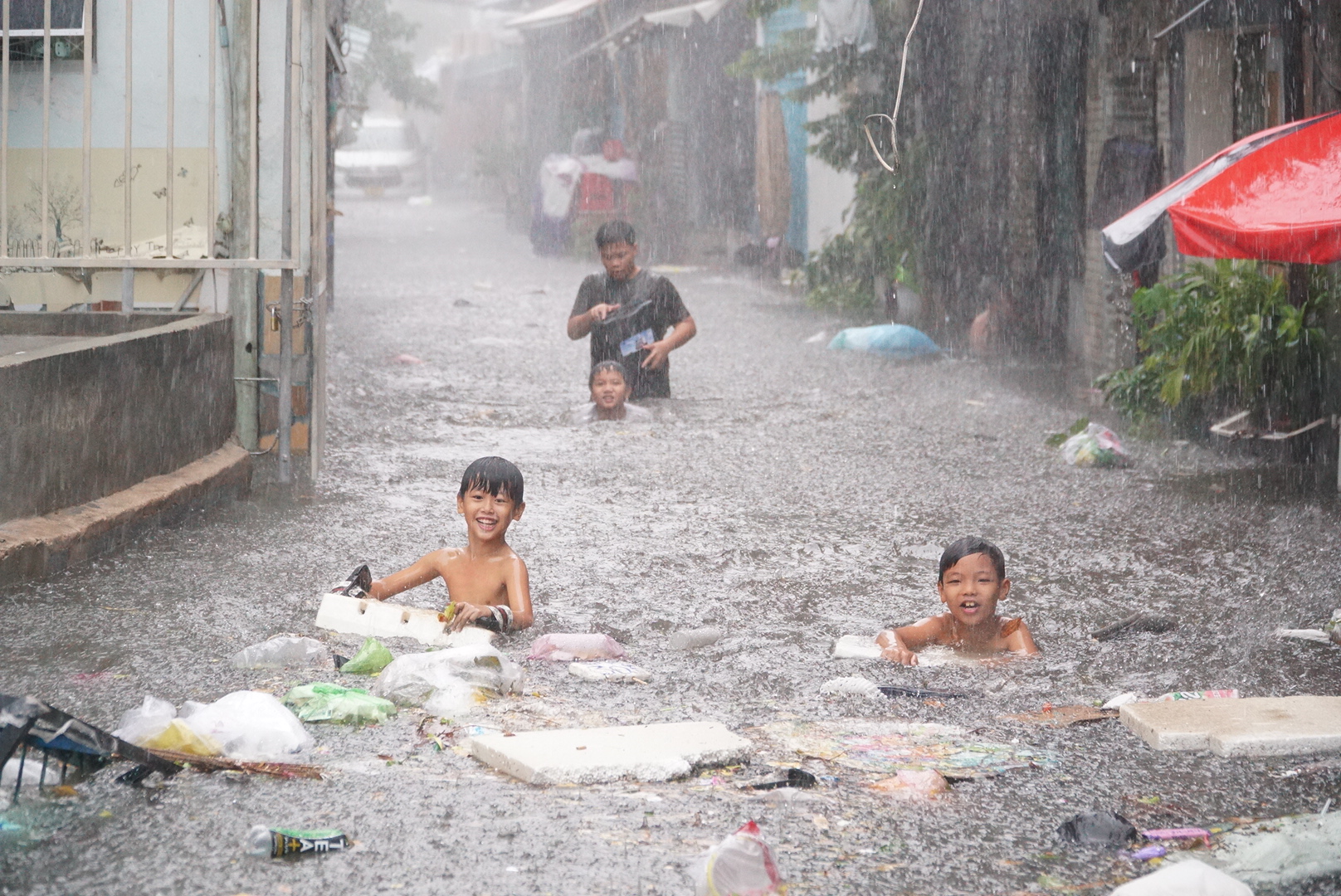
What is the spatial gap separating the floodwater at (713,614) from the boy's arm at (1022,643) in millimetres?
91

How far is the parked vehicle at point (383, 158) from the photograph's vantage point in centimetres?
3662

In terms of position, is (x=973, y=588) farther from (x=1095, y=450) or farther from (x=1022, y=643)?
(x=1095, y=450)

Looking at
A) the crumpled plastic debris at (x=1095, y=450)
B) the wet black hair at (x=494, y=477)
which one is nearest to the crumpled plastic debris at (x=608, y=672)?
the wet black hair at (x=494, y=477)

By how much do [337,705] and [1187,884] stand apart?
6.73ft

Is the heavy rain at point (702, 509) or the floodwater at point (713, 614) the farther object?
the heavy rain at point (702, 509)

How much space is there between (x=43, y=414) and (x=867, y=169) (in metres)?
10.8

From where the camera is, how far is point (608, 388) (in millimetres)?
8906

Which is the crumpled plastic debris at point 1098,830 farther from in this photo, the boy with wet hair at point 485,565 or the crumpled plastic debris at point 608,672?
the boy with wet hair at point 485,565

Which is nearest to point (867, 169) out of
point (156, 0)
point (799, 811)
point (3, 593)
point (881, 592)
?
point (156, 0)

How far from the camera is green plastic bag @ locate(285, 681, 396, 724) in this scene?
380 centimetres

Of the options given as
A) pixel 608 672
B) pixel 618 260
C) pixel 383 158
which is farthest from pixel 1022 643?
pixel 383 158

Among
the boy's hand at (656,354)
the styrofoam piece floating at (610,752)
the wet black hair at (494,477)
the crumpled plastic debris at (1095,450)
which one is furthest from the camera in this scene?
the boy's hand at (656,354)

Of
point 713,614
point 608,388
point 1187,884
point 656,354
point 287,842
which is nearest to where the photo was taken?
A: point 1187,884

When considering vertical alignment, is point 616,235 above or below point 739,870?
above
